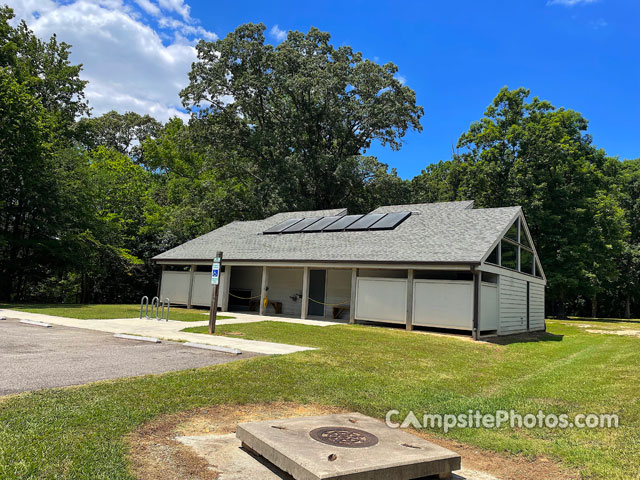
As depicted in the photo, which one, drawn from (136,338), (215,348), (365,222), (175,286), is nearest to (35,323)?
(136,338)

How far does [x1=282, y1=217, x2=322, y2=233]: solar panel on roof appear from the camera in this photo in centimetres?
2198

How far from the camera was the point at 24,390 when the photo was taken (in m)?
5.16

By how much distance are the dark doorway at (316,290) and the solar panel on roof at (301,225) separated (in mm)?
2813

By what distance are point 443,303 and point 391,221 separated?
5776mm

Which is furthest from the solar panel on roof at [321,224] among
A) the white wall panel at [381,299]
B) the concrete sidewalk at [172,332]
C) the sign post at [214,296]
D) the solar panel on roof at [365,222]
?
the sign post at [214,296]

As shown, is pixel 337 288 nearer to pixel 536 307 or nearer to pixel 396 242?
pixel 396 242

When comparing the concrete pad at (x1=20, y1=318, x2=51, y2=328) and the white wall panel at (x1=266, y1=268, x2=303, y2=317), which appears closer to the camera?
the concrete pad at (x1=20, y1=318, x2=51, y2=328)

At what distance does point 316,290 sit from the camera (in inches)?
787

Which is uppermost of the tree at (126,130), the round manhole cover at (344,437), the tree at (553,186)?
the tree at (126,130)

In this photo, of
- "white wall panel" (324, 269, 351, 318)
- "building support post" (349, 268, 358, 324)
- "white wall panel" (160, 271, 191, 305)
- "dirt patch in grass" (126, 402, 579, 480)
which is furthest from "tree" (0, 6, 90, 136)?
"dirt patch in grass" (126, 402, 579, 480)

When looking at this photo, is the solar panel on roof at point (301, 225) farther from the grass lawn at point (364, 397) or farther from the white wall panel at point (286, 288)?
the grass lawn at point (364, 397)

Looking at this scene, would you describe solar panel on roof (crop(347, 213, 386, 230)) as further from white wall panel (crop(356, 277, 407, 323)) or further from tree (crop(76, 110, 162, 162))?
tree (crop(76, 110, 162, 162))

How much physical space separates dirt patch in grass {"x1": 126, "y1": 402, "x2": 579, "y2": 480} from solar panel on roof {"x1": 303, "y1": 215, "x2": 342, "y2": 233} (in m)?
16.1

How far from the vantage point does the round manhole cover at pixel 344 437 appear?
378cm
